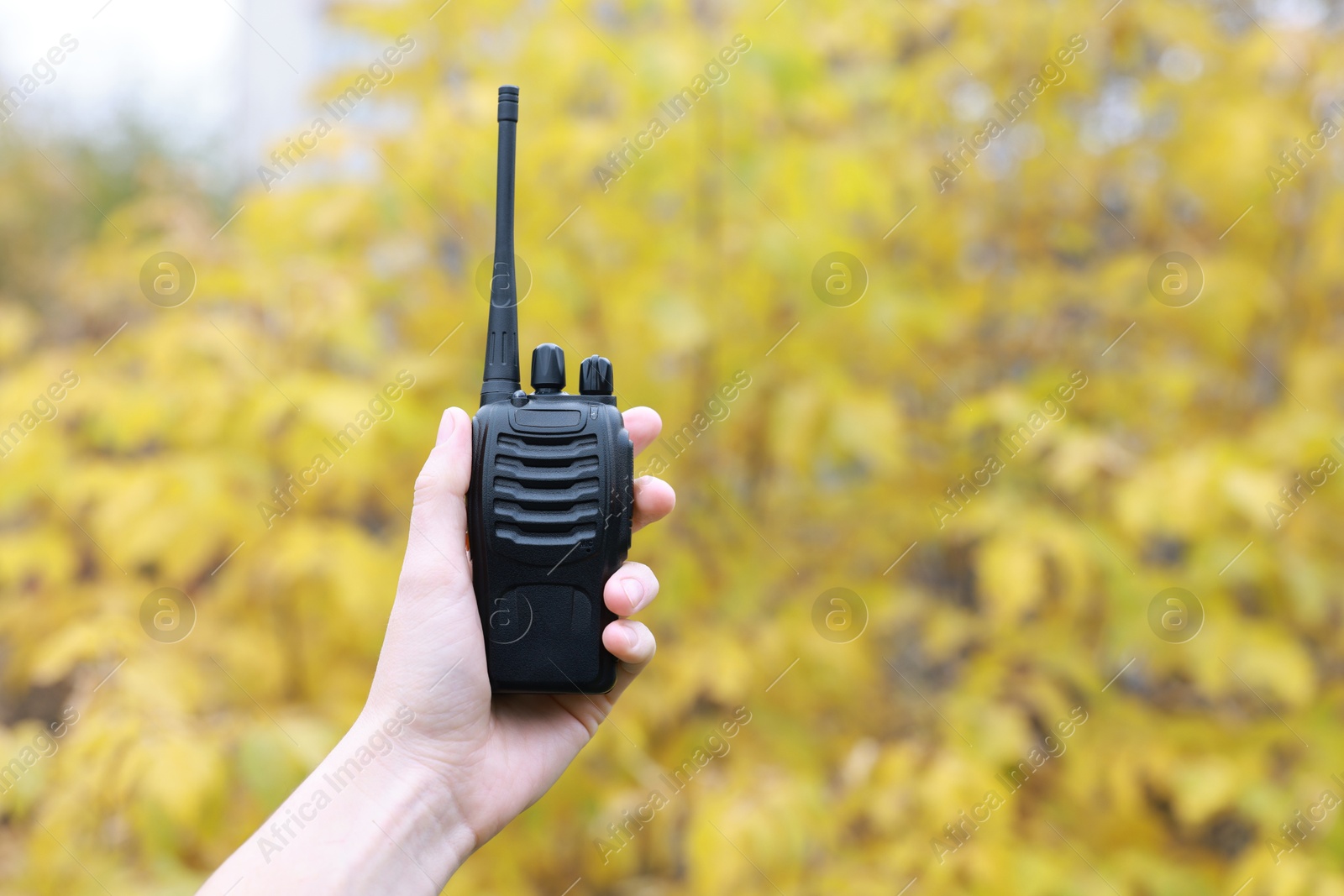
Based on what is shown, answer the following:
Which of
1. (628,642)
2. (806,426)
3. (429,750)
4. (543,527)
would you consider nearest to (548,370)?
(543,527)

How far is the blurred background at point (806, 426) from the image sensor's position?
156cm

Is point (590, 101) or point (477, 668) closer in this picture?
point (477, 668)

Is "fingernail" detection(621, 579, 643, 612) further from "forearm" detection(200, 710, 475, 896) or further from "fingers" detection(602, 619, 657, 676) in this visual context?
"forearm" detection(200, 710, 475, 896)

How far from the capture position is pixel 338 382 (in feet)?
5.20

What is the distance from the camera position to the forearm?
85 centimetres

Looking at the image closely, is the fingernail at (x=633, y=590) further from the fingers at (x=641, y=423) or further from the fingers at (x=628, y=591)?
the fingers at (x=641, y=423)

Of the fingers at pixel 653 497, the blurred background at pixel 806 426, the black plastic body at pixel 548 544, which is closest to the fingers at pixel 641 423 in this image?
the fingers at pixel 653 497

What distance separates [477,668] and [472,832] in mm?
166

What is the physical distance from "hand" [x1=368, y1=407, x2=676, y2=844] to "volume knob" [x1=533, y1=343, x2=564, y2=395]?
0.27ft

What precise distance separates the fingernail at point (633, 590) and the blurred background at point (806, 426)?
2.15 ft

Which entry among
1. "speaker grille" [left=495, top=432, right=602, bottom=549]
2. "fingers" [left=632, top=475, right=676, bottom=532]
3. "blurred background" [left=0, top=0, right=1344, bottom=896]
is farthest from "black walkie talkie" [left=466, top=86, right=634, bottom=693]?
"blurred background" [left=0, top=0, right=1344, bottom=896]

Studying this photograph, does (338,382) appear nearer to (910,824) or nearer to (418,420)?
(418,420)

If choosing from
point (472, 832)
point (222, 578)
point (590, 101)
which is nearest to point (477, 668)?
point (472, 832)

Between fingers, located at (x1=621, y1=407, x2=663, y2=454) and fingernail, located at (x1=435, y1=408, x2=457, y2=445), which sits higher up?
fingernail, located at (x1=435, y1=408, x2=457, y2=445)
